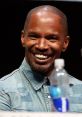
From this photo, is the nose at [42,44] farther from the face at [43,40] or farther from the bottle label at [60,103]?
the bottle label at [60,103]

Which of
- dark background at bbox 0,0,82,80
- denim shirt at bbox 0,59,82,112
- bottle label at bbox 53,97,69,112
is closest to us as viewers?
bottle label at bbox 53,97,69,112

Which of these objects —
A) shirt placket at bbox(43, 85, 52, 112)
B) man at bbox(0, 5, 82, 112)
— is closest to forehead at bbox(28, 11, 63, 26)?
man at bbox(0, 5, 82, 112)

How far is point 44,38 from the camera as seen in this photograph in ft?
4.21

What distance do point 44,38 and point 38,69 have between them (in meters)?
0.13

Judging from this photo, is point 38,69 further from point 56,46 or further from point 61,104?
point 61,104

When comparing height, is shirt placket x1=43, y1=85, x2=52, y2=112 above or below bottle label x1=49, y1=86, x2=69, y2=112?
below

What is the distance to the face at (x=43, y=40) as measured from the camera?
129cm

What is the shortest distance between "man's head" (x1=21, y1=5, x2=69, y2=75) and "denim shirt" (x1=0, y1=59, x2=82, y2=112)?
5 centimetres

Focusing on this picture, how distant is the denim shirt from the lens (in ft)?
4.09

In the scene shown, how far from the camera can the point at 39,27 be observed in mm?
1303

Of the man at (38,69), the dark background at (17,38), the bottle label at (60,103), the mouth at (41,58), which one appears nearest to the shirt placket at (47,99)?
the man at (38,69)

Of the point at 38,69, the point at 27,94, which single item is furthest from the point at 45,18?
the point at 27,94

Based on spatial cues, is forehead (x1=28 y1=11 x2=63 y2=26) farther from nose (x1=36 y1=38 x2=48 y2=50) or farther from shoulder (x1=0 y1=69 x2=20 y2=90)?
shoulder (x1=0 y1=69 x2=20 y2=90)

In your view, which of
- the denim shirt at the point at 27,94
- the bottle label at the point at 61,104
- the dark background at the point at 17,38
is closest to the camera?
the bottle label at the point at 61,104
